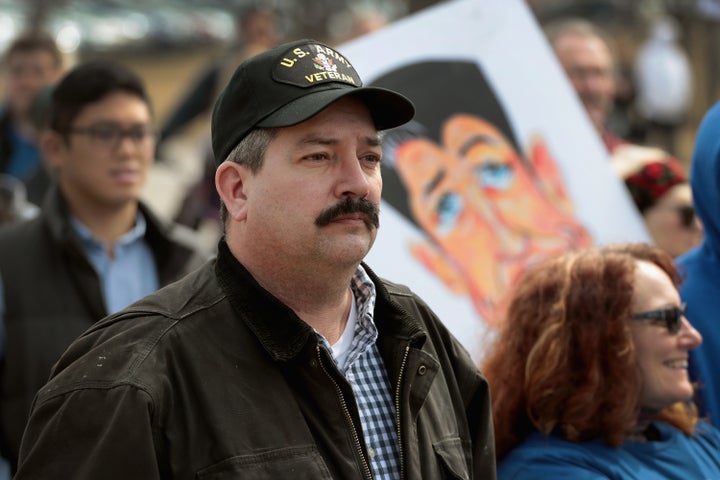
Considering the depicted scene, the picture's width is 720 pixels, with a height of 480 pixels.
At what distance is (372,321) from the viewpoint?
2.68 metres

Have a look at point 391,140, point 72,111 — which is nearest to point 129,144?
point 72,111

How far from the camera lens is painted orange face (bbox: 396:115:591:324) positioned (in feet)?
13.8

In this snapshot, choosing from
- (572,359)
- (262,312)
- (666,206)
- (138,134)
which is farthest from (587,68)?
(262,312)

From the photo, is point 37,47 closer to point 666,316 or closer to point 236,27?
point 666,316

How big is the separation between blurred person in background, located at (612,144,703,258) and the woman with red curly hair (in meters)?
1.51

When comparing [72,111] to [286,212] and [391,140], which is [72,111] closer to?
[391,140]

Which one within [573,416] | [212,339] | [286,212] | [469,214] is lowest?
[573,416]

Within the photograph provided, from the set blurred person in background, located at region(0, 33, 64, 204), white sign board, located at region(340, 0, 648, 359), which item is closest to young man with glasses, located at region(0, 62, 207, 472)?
white sign board, located at region(340, 0, 648, 359)

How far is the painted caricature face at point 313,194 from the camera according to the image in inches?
98.0

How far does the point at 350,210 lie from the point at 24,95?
4.49m

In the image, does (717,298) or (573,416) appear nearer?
(573,416)

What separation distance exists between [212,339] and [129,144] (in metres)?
2.13

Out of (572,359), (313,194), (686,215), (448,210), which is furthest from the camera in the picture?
(686,215)

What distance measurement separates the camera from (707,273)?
3.95m
